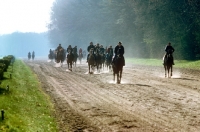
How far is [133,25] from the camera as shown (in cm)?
5709

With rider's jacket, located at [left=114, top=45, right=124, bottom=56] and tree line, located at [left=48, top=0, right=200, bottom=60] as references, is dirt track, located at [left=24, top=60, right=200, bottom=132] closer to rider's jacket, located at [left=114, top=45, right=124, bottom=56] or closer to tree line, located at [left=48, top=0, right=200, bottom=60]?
rider's jacket, located at [left=114, top=45, right=124, bottom=56]

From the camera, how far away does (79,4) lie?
79688 mm

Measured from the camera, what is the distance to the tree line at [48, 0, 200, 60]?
3855cm

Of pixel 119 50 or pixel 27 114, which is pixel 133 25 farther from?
pixel 27 114

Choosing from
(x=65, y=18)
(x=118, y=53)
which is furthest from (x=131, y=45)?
(x=118, y=53)

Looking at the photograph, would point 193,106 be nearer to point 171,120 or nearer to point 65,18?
point 171,120

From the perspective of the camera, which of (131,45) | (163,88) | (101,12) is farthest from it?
(101,12)

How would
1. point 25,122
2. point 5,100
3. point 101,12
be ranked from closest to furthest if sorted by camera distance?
point 25,122
point 5,100
point 101,12

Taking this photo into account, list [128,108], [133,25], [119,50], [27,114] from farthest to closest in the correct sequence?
[133,25] → [119,50] → [128,108] → [27,114]

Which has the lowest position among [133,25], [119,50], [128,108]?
[128,108]

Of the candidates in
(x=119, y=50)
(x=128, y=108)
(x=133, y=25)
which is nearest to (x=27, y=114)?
(x=128, y=108)

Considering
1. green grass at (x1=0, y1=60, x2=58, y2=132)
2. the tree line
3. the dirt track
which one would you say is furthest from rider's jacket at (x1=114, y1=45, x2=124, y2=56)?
the tree line

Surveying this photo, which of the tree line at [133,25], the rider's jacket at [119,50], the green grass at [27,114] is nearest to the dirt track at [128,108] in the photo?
the green grass at [27,114]

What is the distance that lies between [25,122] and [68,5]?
7735cm
